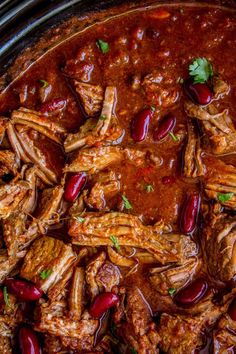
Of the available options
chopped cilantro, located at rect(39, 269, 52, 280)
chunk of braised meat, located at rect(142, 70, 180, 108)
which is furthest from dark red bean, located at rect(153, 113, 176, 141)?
chopped cilantro, located at rect(39, 269, 52, 280)

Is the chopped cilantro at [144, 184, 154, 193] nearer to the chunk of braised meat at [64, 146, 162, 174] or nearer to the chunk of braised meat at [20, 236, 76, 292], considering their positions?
the chunk of braised meat at [64, 146, 162, 174]

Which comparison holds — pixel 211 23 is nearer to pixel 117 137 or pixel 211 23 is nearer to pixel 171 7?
pixel 171 7

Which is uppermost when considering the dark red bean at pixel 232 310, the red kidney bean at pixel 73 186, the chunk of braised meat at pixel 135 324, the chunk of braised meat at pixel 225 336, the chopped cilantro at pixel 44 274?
the red kidney bean at pixel 73 186

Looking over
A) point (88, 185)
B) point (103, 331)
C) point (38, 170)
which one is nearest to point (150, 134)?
point (88, 185)

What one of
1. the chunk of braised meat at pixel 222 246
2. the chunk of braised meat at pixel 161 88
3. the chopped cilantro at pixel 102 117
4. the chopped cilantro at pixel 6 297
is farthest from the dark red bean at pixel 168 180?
the chopped cilantro at pixel 6 297

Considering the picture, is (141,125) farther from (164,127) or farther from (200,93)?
(200,93)

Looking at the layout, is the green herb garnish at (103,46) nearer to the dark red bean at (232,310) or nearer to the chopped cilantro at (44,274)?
the chopped cilantro at (44,274)
